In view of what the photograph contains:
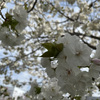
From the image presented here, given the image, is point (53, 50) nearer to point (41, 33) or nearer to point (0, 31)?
point (0, 31)

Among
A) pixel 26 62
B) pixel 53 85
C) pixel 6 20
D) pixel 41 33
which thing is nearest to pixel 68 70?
pixel 53 85

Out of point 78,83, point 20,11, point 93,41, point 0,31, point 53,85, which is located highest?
point 93,41

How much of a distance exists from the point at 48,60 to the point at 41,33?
3479 mm

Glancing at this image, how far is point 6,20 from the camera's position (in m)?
1.24

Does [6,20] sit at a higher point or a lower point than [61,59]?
higher

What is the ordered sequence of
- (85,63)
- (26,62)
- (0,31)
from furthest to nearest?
(26,62)
(0,31)
(85,63)

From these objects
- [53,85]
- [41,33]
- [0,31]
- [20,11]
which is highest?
[41,33]

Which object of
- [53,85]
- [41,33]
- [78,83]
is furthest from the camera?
[41,33]

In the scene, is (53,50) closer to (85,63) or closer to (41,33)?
(85,63)

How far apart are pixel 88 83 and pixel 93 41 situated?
548cm

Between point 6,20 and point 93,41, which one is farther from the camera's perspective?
point 93,41

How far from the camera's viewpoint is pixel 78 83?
2.80 ft

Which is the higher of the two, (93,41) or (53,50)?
(93,41)

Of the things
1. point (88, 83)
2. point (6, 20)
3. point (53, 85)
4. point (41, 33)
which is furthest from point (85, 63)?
point (41, 33)
